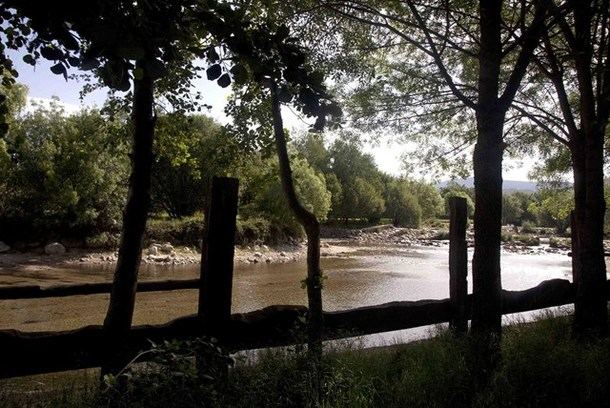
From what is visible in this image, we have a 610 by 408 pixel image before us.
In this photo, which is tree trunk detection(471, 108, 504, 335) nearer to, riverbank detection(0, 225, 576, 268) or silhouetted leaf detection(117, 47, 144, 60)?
silhouetted leaf detection(117, 47, 144, 60)

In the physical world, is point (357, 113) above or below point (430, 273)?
above

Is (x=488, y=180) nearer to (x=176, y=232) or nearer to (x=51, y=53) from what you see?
(x=51, y=53)

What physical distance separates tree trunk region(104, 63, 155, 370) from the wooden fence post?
1.98ft

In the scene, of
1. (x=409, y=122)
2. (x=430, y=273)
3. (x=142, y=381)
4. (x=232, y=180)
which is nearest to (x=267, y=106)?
(x=232, y=180)

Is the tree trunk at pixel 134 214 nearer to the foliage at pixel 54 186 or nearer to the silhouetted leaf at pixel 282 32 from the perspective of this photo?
the silhouetted leaf at pixel 282 32

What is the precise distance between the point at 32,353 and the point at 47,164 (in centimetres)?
2479

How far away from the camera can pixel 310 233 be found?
4672 mm

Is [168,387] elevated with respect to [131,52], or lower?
lower

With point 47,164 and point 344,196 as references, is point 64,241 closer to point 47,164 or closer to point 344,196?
point 47,164

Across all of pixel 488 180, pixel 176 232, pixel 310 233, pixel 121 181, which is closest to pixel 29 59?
pixel 310 233

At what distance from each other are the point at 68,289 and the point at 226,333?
1621mm

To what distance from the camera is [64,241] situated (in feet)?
87.0

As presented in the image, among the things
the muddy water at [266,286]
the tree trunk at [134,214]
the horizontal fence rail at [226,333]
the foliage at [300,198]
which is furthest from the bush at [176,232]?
the tree trunk at [134,214]

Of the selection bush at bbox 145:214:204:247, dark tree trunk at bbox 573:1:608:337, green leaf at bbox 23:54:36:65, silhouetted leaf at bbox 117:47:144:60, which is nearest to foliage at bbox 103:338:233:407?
green leaf at bbox 23:54:36:65
